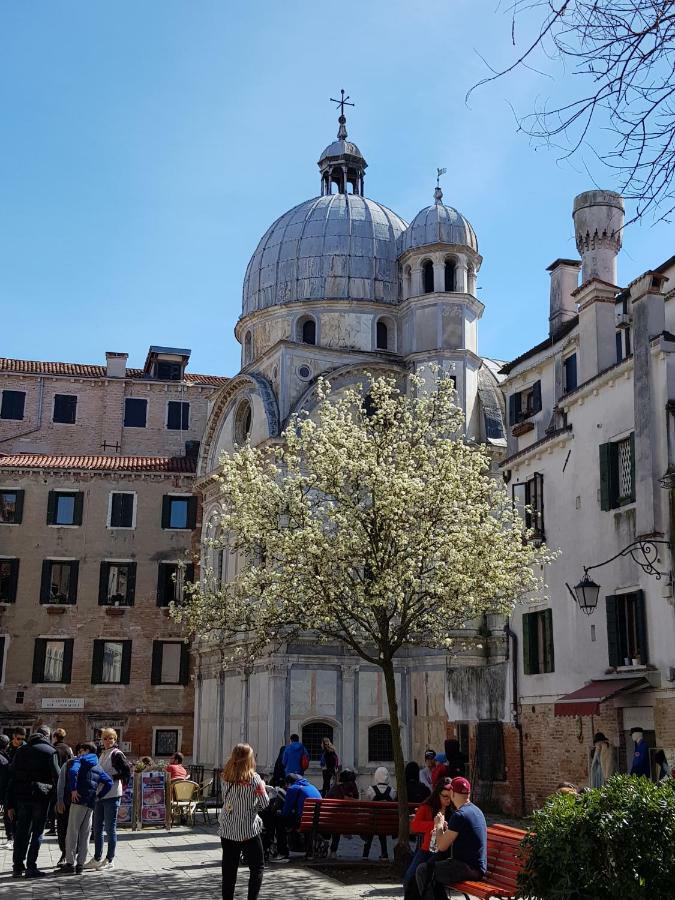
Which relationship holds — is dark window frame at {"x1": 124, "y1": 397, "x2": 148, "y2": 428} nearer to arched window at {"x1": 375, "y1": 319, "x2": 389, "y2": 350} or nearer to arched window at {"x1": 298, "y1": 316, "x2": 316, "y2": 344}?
arched window at {"x1": 298, "y1": 316, "x2": 316, "y2": 344}

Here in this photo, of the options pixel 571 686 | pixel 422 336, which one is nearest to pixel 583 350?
pixel 571 686

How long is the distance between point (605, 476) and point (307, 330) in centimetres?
2245

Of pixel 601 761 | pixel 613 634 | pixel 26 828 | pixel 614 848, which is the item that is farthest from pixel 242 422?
pixel 614 848

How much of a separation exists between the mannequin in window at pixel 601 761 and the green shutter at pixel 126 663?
954 inches

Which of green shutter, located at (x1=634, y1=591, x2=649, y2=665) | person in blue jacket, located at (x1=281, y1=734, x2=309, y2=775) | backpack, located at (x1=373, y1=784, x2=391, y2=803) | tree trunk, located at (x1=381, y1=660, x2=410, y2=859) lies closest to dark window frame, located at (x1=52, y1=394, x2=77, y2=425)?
person in blue jacket, located at (x1=281, y1=734, x2=309, y2=775)

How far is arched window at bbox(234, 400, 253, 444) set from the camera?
39.6m

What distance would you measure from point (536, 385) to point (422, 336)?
46.6 feet

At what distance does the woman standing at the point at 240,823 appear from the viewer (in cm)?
1018

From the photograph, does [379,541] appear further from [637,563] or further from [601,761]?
[601,761]

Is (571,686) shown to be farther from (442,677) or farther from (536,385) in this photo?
(442,677)

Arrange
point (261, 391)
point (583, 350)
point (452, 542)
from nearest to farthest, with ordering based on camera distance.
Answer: point (452, 542) → point (583, 350) → point (261, 391)

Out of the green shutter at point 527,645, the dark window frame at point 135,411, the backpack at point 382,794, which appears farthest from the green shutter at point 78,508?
the backpack at point 382,794

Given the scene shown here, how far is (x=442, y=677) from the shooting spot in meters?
34.2

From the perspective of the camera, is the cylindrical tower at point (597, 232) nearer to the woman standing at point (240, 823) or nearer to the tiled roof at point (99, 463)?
the tiled roof at point (99, 463)
